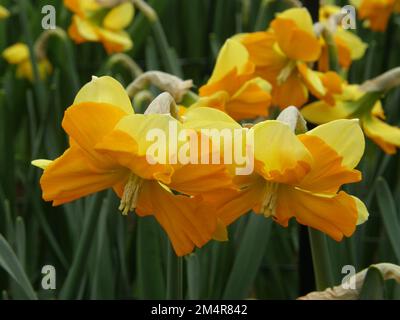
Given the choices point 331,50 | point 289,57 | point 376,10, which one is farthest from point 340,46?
point 376,10

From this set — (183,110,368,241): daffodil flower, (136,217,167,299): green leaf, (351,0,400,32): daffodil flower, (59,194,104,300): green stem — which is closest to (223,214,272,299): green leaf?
(136,217,167,299): green leaf

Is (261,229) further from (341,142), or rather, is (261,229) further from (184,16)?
(184,16)

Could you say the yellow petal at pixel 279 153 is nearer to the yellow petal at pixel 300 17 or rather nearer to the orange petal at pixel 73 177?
the orange petal at pixel 73 177

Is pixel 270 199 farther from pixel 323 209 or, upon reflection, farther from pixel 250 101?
pixel 250 101

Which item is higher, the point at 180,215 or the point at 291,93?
the point at 180,215

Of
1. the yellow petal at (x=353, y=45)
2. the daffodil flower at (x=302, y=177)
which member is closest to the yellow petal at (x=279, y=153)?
the daffodil flower at (x=302, y=177)

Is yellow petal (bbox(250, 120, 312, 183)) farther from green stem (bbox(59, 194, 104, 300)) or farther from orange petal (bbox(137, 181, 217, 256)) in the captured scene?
green stem (bbox(59, 194, 104, 300))
